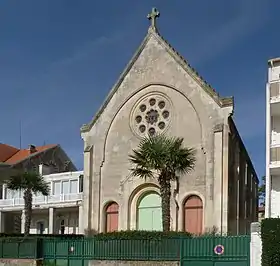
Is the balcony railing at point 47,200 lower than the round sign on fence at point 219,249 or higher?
higher

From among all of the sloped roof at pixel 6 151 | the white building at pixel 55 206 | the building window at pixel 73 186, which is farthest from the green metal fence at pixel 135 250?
the sloped roof at pixel 6 151

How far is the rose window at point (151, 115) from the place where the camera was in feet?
134

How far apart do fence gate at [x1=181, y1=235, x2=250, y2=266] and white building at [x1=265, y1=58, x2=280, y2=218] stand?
686cm

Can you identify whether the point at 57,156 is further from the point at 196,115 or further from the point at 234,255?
the point at 234,255

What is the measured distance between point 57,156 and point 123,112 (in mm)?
28814

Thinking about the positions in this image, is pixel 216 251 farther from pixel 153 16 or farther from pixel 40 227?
pixel 40 227

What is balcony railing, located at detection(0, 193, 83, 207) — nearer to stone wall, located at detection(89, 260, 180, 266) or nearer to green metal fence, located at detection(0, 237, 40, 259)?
green metal fence, located at detection(0, 237, 40, 259)

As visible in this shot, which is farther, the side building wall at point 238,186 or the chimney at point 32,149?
the chimney at point 32,149

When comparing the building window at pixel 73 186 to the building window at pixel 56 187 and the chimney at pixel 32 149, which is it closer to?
the building window at pixel 56 187

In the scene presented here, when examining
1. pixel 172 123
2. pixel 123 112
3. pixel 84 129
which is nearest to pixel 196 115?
pixel 172 123

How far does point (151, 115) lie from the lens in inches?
1635

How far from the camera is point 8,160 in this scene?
68000mm

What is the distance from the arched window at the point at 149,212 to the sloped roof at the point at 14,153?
28294 mm

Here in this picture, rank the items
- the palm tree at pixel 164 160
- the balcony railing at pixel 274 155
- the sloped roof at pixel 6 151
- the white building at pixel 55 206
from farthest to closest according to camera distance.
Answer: the sloped roof at pixel 6 151 < the white building at pixel 55 206 < the balcony railing at pixel 274 155 < the palm tree at pixel 164 160
